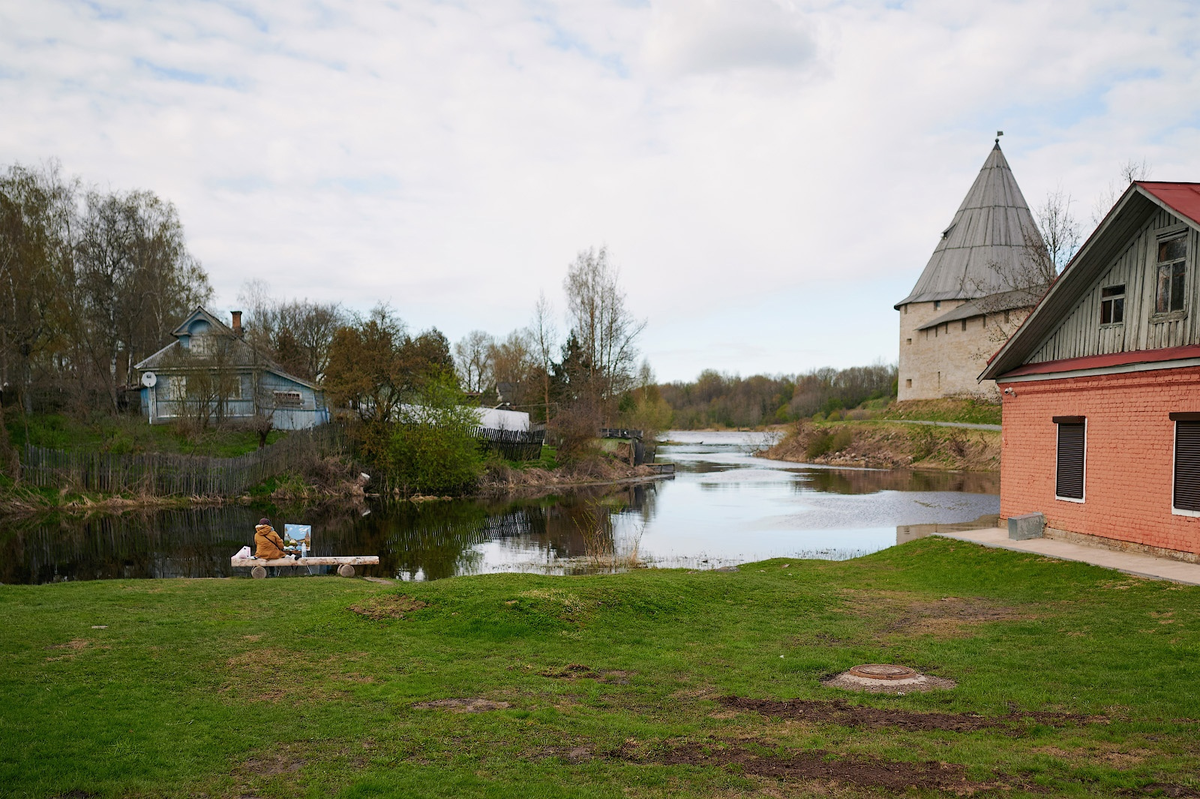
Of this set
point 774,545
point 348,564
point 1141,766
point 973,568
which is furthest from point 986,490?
point 1141,766

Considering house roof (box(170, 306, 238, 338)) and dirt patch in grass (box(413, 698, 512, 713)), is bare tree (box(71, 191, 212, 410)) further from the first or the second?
dirt patch in grass (box(413, 698, 512, 713))

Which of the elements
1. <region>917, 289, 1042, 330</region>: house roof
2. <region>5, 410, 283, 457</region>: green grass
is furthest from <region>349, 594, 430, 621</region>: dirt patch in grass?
<region>917, 289, 1042, 330</region>: house roof

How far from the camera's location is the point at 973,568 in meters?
13.3

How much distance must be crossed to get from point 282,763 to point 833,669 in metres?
4.94

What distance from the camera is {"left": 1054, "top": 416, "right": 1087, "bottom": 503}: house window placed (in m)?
14.1

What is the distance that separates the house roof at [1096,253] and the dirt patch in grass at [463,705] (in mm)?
12050

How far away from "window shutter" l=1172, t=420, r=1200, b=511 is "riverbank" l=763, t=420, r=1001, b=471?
33334 mm

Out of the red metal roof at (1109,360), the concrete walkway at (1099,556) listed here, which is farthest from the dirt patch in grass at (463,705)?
the red metal roof at (1109,360)

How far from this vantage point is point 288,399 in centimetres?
4150

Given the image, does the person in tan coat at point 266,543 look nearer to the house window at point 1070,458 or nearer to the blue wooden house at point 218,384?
the house window at point 1070,458

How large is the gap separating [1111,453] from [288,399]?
37853 millimetres

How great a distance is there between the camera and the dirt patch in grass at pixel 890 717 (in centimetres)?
566

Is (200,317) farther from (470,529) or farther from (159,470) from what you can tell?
(470,529)

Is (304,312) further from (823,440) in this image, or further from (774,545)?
(774,545)
